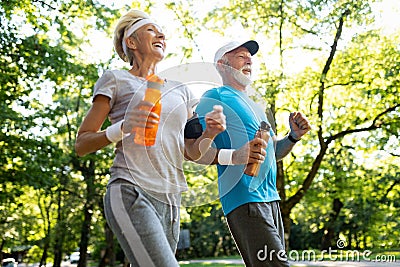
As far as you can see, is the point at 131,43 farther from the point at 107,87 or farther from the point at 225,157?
the point at 225,157

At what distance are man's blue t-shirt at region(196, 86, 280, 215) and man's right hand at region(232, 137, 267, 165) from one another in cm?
5

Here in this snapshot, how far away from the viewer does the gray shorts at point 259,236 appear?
2.60 m

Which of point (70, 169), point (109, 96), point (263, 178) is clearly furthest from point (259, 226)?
point (70, 169)

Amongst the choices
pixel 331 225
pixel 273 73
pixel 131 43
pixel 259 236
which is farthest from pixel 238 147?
pixel 331 225

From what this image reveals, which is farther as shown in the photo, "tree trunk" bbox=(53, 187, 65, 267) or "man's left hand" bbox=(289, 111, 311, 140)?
"tree trunk" bbox=(53, 187, 65, 267)

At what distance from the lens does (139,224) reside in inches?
74.9

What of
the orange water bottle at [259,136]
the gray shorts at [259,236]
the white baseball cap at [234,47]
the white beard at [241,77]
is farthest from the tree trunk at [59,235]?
the orange water bottle at [259,136]

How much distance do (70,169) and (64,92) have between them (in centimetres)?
835

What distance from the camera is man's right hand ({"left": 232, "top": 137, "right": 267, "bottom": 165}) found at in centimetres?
236

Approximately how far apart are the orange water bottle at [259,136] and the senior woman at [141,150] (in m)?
0.32

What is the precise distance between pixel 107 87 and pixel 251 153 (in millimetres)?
704

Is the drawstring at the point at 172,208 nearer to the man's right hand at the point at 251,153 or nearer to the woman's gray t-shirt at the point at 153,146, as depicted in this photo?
the woman's gray t-shirt at the point at 153,146

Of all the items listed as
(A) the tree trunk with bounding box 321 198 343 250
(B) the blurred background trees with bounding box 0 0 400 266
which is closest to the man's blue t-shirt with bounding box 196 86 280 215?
(B) the blurred background trees with bounding box 0 0 400 266

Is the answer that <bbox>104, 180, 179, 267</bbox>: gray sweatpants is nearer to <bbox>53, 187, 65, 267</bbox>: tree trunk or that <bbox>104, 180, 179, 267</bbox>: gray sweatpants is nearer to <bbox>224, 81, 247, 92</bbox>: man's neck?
<bbox>224, 81, 247, 92</bbox>: man's neck
